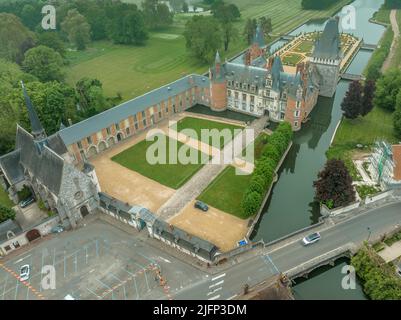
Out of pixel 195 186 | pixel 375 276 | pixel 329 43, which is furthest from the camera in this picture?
pixel 329 43

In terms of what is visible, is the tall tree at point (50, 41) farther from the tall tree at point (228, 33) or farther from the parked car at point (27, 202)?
the parked car at point (27, 202)

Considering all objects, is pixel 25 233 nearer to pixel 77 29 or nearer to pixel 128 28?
pixel 77 29

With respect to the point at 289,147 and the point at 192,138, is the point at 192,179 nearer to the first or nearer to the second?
the point at 192,138

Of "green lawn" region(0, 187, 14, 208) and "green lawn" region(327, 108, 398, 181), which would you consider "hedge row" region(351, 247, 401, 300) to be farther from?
"green lawn" region(0, 187, 14, 208)

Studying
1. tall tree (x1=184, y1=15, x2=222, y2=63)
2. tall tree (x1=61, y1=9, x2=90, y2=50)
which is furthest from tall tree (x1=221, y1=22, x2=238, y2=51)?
tall tree (x1=61, y1=9, x2=90, y2=50)

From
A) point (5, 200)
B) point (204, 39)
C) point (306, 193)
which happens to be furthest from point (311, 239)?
point (204, 39)

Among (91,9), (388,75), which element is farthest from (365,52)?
(91,9)
